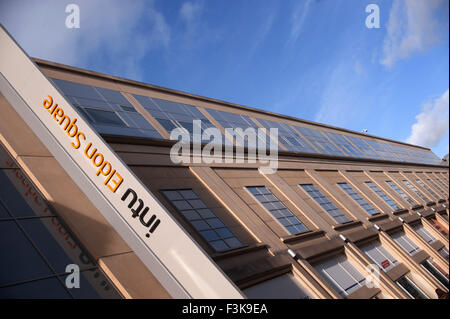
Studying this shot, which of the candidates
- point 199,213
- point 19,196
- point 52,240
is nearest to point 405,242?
point 199,213

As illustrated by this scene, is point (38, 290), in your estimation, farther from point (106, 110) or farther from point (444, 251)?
point (444, 251)

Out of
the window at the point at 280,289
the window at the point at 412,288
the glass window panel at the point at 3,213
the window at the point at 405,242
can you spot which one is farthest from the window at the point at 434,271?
the glass window panel at the point at 3,213

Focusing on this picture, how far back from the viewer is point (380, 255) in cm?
2338

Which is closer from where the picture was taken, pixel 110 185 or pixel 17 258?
pixel 17 258

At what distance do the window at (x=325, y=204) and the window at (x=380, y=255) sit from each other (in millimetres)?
2247

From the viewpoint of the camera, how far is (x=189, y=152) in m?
18.0

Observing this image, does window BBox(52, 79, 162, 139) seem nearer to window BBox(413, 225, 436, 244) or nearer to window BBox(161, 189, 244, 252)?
window BBox(161, 189, 244, 252)

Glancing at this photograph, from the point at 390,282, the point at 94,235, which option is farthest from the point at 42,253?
the point at 390,282

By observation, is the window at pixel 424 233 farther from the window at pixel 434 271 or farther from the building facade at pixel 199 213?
the window at pixel 434 271

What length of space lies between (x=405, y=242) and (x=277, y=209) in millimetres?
15421

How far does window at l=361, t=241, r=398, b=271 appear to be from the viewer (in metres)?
22.4

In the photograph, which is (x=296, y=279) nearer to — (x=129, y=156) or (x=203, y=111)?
(x=129, y=156)

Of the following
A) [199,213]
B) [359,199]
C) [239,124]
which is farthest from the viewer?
[359,199]
